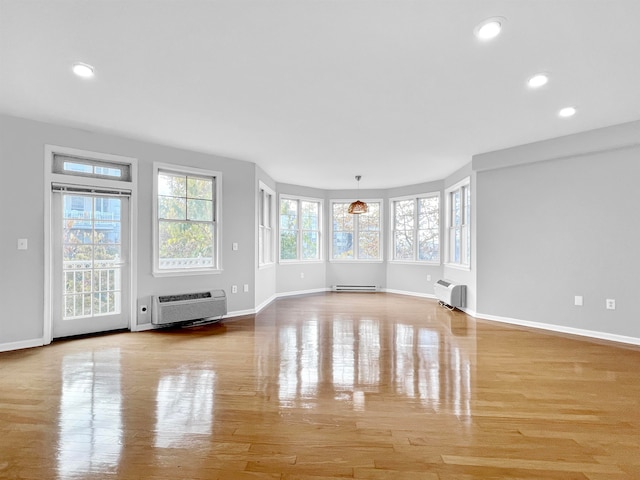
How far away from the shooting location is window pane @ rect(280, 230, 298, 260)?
307 inches

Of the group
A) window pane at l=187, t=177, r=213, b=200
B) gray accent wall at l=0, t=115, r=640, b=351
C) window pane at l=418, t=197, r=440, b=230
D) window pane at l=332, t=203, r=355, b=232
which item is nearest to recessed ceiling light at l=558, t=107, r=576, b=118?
gray accent wall at l=0, t=115, r=640, b=351

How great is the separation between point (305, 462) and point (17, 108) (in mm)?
4451

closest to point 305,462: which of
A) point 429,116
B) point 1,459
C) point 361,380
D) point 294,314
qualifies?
point 361,380

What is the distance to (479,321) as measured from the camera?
530cm

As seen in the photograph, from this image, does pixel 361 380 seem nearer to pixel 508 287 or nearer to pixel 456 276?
pixel 508 287

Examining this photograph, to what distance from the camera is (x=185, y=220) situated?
5.19m

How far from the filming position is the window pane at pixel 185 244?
502cm

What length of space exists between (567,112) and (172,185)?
5.17 meters

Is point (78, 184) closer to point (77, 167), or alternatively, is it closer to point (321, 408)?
point (77, 167)

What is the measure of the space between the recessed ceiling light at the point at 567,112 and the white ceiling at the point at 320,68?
0.19ft

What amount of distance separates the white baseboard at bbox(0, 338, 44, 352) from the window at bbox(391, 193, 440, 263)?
6.79 meters

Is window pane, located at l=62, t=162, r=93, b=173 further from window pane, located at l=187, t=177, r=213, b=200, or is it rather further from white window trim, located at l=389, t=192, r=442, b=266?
white window trim, located at l=389, t=192, r=442, b=266

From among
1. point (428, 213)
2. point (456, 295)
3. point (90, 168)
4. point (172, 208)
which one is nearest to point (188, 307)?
point (172, 208)

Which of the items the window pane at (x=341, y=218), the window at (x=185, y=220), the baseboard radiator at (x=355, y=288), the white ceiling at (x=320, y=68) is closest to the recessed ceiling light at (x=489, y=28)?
the white ceiling at (x=320, y=68)
